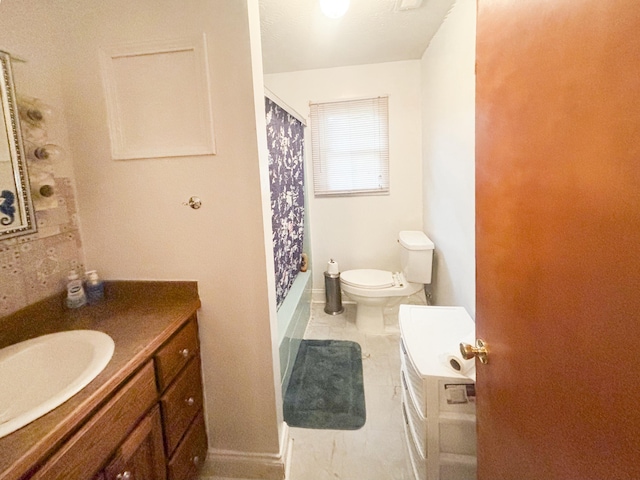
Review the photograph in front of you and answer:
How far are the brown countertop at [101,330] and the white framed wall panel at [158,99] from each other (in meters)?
0.55

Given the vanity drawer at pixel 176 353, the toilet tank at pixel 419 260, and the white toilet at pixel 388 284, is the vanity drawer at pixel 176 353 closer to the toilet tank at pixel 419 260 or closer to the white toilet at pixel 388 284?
the white toilet at pixel 388 284

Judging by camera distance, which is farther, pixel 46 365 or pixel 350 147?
pixel 350 147

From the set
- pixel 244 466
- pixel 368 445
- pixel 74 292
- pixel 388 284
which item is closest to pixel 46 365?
pixel 74 292

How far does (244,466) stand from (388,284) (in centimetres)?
159

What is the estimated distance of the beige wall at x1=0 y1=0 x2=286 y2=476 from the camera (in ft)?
3.80

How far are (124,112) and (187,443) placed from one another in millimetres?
1280

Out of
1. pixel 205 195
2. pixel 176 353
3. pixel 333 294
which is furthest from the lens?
pixel 333 294

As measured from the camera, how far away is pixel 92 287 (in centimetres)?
128

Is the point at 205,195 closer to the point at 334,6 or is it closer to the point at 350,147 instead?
the point at 334,6

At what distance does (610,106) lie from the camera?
431 mm

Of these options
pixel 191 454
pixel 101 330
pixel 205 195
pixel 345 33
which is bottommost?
pixel 191 454

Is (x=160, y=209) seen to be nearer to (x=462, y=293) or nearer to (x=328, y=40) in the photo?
(x=462, y=293)

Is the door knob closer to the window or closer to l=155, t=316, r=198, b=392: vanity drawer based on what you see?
l=155, t=316, r=198, b=392: vanity drawer

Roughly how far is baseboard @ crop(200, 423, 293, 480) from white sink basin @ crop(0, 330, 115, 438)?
78 cm
